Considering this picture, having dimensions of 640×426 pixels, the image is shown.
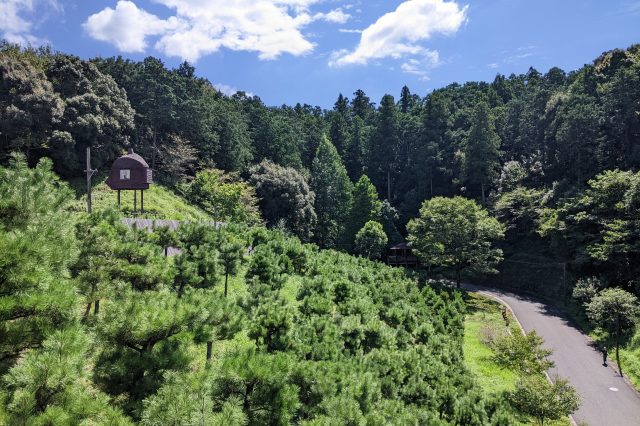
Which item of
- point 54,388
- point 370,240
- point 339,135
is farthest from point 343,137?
point 54,388

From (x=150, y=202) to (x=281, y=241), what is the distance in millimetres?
15483

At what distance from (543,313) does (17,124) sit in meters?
38.1

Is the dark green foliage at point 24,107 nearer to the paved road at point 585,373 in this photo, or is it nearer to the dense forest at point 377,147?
the dense forest at point 377,147

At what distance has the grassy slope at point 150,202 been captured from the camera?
27.7 metres

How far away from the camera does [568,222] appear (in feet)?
96.7

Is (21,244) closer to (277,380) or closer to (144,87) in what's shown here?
(277,380)

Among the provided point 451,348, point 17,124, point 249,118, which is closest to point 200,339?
point 451,348

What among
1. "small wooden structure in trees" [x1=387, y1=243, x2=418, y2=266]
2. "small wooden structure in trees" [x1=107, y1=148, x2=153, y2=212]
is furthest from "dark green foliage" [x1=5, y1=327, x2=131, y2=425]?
"small wooden structure in trees" [x1=387, y1=243, x2=418, y2=266]

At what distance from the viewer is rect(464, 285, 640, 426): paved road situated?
1470cm

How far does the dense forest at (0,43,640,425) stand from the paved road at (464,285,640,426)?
208cm

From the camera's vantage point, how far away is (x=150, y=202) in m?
31.1

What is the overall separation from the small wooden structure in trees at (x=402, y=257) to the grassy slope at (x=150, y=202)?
18.9m

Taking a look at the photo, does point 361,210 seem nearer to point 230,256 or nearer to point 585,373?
point 585,373

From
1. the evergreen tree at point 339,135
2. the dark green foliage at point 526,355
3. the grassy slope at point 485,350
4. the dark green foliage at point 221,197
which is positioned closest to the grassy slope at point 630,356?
the grassy slope at point 485,350
